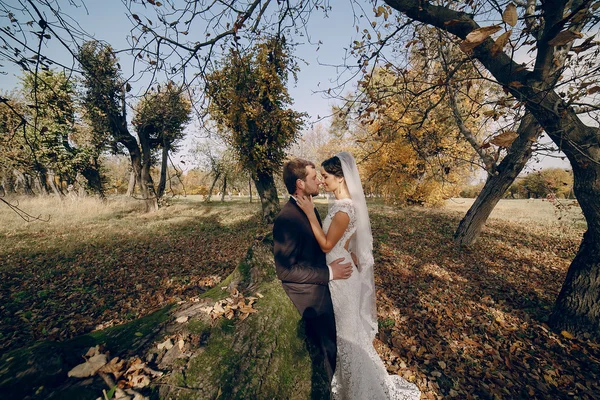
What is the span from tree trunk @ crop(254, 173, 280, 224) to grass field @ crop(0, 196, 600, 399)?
175 cm

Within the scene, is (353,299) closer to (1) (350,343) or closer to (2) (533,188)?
Answer: (1) (350,343)

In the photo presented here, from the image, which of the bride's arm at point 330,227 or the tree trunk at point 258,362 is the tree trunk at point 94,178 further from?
the bride's arm at point 330,227

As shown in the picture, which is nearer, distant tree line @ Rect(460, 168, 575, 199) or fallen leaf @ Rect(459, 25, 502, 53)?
fallen leaf @ Rect(459, 25, 502, 53)

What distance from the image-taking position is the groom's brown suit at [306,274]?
8.65 feet

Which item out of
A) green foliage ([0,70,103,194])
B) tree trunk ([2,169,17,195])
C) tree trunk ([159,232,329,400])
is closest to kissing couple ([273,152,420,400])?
tree trunk ([159,232,329,400])

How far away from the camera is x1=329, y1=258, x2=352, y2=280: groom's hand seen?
281 centimetres

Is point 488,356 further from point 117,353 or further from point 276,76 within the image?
point 276,76

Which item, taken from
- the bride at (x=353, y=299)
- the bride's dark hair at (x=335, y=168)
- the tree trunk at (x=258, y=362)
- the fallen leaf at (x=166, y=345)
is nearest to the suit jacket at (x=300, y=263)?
the bride at (x=353, y=299)

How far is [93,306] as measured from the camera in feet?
18.3

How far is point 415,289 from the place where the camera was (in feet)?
Answer: 19.8

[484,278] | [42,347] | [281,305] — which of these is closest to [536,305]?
[484,278]

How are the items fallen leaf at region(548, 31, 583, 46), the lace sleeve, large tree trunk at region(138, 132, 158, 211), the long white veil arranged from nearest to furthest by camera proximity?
fallen leaf at region(548, 31, 583, 46)
the lace sleeve
the long white veil
large tree trunk at region(138, 132, 158, 211)

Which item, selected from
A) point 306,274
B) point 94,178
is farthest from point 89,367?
point 94,178

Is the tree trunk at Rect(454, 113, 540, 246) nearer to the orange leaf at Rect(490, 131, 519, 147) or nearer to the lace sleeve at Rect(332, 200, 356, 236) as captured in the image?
the orange leaf at Rect(490, 131, 519, 147)
